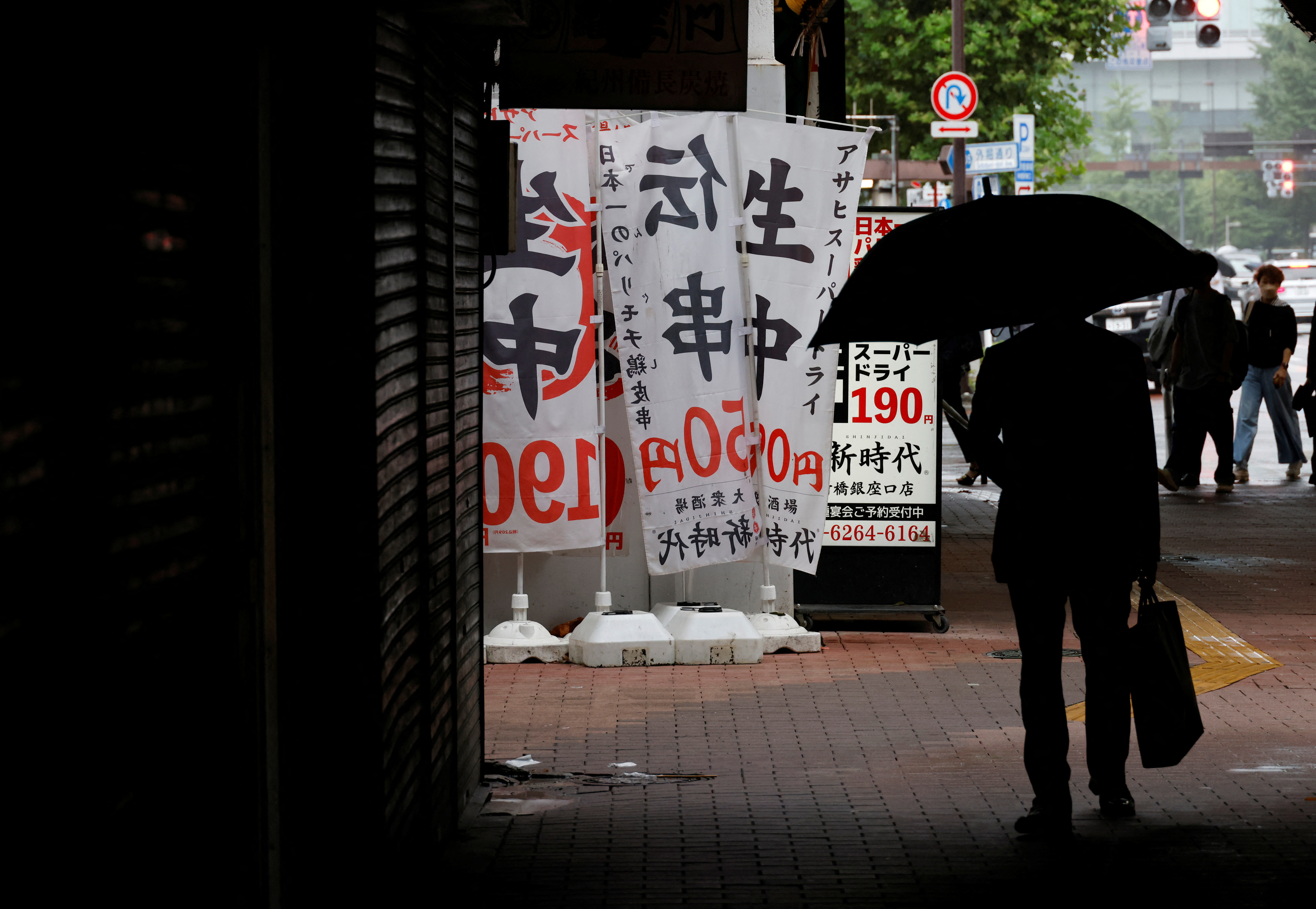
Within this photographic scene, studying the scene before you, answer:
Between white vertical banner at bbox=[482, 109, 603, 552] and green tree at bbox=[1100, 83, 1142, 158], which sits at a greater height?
green tree at bbox=[1100, 83, 1142, 158]

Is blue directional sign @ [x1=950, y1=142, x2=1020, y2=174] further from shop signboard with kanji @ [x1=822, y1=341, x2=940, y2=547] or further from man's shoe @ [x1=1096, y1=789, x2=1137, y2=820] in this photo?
man's shoe @ [x1=1096, y1=789, x2=1137, y2=820]

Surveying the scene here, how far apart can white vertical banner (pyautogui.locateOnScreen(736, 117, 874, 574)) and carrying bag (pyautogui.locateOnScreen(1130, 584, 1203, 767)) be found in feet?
10.2

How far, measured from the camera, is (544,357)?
7.88 meters

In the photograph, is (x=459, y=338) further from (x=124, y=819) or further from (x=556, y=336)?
(x=124, y=819)

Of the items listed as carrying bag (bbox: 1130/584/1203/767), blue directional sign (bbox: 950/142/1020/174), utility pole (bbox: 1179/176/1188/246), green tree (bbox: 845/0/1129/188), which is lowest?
carrying bag (bbox: 1130/584/1203/767)

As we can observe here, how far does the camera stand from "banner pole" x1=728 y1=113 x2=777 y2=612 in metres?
8.02

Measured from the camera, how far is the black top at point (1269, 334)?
50.0ft

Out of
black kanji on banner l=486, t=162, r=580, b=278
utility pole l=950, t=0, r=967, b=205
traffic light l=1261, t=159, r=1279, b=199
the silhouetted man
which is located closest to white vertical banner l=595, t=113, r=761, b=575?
black kanji on banner l=486, t=162, r=580, b=278

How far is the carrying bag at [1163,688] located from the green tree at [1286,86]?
273 feet

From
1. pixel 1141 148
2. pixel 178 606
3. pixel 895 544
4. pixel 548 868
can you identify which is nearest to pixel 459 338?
pixel 548 868

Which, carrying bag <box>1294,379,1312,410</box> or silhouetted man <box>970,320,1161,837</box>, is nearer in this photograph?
silhouetted man <box>970,320,1161,837</box>

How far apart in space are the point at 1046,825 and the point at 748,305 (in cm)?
362

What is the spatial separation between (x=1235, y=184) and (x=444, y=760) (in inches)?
3576

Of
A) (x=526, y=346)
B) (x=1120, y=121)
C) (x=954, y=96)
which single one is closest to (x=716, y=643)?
(x=526, y=346)
